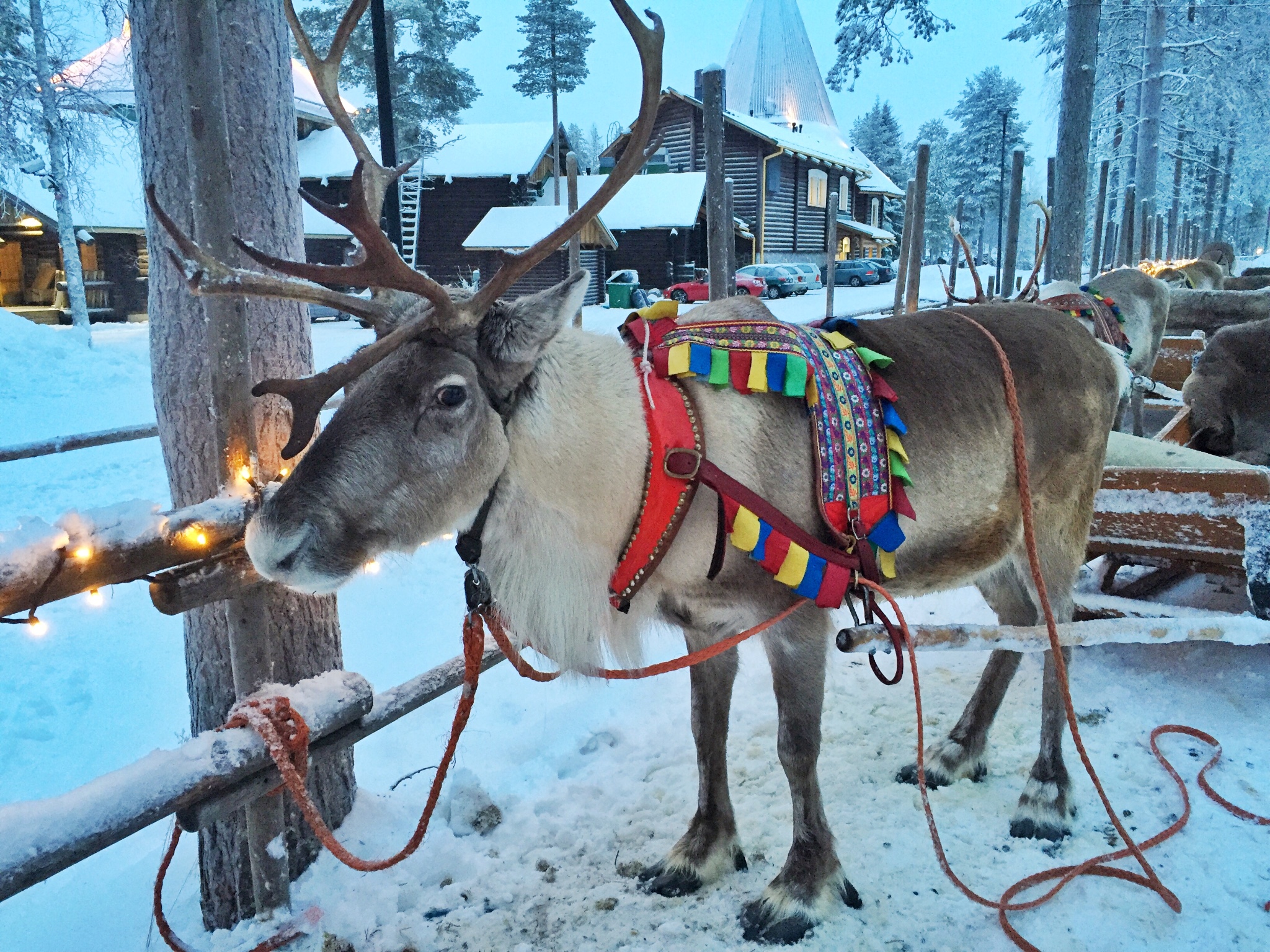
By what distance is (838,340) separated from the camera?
2.49 metres

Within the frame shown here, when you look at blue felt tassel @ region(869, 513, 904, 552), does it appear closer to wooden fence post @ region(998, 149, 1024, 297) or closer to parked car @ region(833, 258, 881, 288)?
wooden fence post @ region(998, 149, 1024, 297)

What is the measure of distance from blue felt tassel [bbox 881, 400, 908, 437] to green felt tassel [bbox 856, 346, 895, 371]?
15 centimetres

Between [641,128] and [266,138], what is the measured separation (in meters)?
1.41

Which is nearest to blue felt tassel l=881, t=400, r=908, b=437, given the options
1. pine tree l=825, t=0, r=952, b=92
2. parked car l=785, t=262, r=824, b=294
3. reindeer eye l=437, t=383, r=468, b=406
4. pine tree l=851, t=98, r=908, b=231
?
reindeer eye l=437, t=383, r=468, b=406

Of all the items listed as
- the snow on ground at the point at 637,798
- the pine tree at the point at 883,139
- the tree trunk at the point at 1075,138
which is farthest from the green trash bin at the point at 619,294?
the pine tree at the point at 883,139

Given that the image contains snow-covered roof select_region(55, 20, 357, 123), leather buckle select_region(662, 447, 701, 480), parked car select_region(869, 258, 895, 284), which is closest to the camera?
leather buckle select_region(662, 447, 701, 480)

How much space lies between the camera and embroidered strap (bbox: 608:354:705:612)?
2084 millimetres

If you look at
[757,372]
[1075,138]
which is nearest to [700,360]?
[757,372]

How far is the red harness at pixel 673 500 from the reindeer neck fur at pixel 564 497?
0.04 m

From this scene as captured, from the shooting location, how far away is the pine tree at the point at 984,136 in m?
46.7

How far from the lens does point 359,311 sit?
2051 millimetres

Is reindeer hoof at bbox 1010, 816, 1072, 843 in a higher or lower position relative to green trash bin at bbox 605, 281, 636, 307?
lower

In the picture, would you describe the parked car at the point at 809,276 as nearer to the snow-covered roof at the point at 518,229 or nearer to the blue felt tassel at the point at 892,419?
the snow-covered roof at the point at 518,229

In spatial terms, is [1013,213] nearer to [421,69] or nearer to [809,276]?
[809,276]
